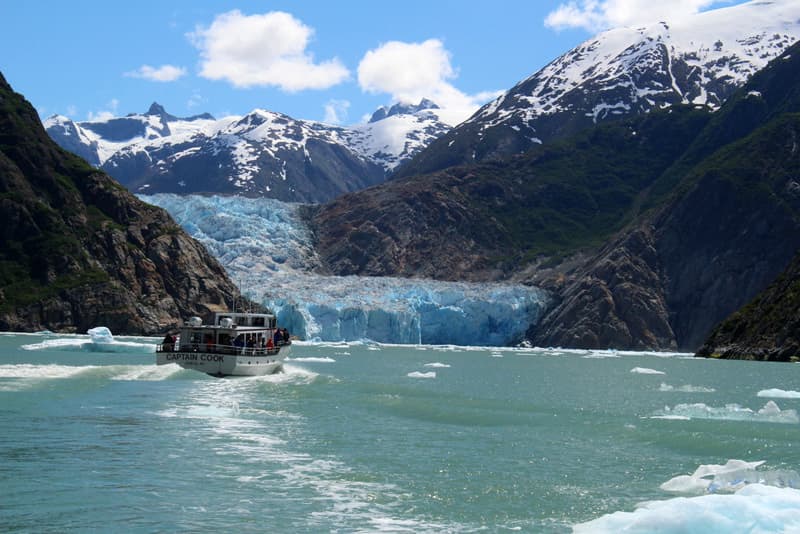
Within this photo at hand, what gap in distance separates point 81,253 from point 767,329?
106339mm

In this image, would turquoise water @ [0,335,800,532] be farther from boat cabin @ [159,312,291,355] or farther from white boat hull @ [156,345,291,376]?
boat cabin @ [159,312,291,355]

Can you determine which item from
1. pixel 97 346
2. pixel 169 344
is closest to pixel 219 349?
pixel 169 344

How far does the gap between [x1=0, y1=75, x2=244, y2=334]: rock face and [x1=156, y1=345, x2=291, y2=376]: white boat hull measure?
8560cm

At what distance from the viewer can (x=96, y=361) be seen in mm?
74875

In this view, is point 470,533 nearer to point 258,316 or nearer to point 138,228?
point 258,316

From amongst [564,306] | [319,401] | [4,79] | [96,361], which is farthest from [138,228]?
[319,401]

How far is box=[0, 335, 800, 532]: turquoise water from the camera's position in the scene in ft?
74.3

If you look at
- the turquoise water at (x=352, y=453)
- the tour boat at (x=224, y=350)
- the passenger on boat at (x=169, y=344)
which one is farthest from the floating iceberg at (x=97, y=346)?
the turquoise water at (x=352, y=453)

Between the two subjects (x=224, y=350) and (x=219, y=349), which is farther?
(x=219, y=349)

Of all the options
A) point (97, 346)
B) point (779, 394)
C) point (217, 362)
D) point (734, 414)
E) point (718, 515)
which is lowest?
point (718, 515)

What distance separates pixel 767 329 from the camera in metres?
118

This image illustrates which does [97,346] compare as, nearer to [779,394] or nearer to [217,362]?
[217,362]

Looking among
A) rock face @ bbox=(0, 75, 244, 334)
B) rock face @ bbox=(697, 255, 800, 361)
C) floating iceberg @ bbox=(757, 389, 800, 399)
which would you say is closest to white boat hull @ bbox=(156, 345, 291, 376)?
floating iceberg @ bbox=(757, 389, 800, 399)

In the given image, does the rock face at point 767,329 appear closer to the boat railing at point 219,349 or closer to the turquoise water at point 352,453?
the turquoise water at point 352,453
